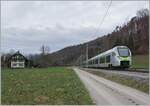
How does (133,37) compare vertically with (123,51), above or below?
above

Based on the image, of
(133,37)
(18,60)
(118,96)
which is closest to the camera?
(118,96)

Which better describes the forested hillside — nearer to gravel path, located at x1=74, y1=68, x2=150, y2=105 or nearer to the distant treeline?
the distant treeline

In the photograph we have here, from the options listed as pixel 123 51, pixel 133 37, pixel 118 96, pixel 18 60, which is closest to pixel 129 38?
pixel 133 37

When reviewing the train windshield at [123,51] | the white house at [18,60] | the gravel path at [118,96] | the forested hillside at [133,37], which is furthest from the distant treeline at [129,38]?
the gravel path at [118,96]

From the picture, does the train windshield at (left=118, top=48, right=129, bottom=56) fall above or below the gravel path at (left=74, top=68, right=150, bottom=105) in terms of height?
above

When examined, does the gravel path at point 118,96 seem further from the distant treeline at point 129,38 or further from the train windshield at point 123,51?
the distant treeline at point 129,38

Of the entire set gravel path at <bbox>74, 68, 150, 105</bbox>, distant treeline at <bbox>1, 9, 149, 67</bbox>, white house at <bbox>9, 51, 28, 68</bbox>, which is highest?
distant treeline at <bbox>1, 9, 149, 67</bbox>

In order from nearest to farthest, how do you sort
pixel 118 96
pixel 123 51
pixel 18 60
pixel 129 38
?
pixel 118 96
pixel 123 51
pixel 129 38
pixel 18 60

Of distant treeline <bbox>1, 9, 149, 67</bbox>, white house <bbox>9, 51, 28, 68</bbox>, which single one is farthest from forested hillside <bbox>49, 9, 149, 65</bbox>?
white house <bbox>9, 51, 28, 68</bbox>

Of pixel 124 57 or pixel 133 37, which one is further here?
pixel 133 37

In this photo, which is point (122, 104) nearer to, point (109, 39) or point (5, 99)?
point (5, 99)

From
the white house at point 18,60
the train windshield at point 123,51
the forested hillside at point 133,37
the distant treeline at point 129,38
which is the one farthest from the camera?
the white house at point 18,60

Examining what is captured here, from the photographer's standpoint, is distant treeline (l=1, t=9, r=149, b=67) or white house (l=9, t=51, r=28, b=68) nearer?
distant treeline (l=1, t=9, r=149, b=67)

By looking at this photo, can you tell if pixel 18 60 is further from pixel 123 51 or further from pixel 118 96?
pixel 118 96
